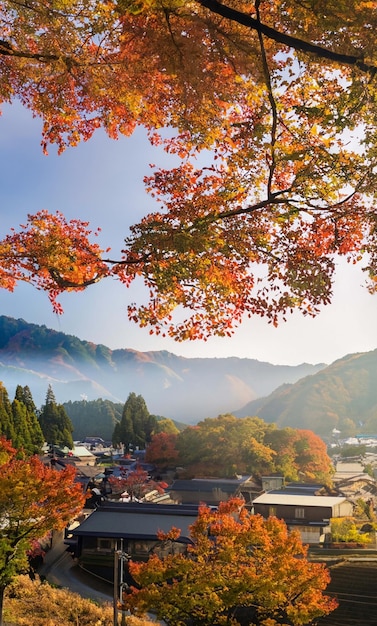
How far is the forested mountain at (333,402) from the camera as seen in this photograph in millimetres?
85938

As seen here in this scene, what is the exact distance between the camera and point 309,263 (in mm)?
4039

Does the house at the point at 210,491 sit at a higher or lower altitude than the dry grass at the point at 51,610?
lower

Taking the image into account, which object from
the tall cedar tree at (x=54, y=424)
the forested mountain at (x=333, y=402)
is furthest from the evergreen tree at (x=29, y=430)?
the forested mountain at (x=333, y=402)

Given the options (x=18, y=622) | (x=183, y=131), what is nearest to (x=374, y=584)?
(x=18, y=622)

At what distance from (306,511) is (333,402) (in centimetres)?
7506

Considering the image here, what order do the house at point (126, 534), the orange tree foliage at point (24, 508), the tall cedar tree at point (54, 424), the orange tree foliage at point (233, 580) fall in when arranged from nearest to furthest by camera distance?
the orange tree foliage at point (233, 580), the orange tree foliage at point (24, 508), the house at point (126, 534), the tall cedar tree at point (54, 424)

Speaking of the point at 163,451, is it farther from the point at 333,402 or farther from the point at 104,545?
the point at 333,402

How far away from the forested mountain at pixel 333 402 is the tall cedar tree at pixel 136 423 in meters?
41.0

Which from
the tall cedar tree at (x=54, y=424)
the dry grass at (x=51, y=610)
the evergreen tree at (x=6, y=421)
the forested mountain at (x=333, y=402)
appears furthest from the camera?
the forested mountain at (x=333, y=402)

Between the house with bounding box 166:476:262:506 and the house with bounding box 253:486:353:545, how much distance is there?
3797mm

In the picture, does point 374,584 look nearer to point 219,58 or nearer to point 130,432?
point 219,58

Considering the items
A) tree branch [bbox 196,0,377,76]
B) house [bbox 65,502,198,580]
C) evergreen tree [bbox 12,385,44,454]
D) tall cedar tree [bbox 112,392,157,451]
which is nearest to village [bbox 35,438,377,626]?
house [bbox 65,502,198,580]

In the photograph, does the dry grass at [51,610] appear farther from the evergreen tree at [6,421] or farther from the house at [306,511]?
the evergreen tree at [6,421]

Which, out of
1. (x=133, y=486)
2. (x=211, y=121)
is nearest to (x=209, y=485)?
(x=133, y=486)
